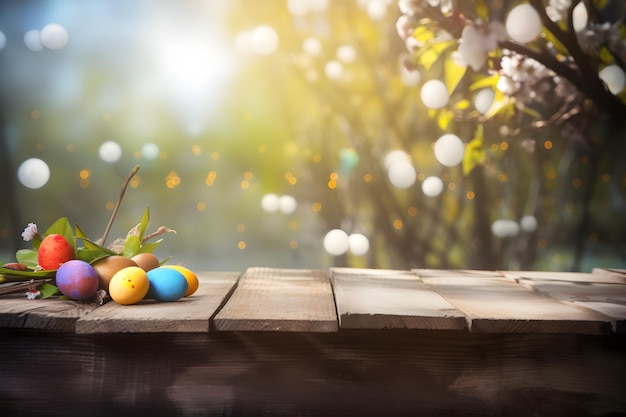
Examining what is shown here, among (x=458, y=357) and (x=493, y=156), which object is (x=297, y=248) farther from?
(x=458, y=357)

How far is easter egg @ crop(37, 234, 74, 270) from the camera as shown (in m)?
1.43

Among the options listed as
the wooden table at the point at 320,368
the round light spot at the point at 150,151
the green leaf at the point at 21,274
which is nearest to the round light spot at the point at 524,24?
the round light spot at the point at 150,151

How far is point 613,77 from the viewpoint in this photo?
2.65 metres

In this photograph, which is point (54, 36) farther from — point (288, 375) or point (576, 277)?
point (576, 277)

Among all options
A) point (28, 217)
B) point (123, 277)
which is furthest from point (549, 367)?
point (28, 217)

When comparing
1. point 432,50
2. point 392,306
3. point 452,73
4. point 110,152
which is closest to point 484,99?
point 452,73

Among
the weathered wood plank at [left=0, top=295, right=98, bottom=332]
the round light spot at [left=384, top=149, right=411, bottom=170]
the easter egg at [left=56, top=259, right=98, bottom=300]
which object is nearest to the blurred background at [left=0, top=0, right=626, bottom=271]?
the round light spot at [left=384, top=149, right=411, bottom=170]

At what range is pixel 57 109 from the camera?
103 inches

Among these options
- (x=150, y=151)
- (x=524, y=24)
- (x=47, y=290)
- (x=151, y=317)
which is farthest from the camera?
(x=150, y=151)

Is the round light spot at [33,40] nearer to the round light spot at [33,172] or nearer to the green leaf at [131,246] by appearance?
the round light spot at [33,172]

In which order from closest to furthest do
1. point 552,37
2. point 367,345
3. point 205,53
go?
point 367,345, point 552,37, point 205,53

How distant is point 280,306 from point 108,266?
0.39 m

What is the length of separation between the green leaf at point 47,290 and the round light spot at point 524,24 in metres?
1.93

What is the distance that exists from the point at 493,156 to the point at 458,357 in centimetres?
162
